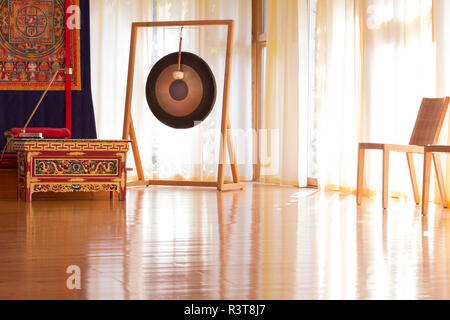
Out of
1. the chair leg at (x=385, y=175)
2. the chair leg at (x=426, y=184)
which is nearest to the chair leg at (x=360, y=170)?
the chair leg at (x=385, y=175)

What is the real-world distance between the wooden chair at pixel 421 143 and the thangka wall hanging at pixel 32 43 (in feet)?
10.7

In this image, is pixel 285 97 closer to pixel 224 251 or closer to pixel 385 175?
pixel 385 175

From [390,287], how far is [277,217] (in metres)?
1.84

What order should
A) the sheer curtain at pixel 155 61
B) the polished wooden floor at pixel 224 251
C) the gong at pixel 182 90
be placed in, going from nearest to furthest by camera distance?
Answer: the polished wooden floor at pixel 224 251
the gong at pixel 182 90
the sheer curtain at pixel 155 61

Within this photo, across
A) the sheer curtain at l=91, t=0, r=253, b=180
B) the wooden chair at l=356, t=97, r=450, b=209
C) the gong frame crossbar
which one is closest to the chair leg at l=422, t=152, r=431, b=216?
the wooden chair at l=356, t=97, r=450, b=209

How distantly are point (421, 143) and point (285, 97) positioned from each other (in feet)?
7.03

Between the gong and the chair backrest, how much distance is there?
189 centimetres

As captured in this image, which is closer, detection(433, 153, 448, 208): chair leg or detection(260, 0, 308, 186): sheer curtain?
detection(433, 153, 448, 208): chair leg

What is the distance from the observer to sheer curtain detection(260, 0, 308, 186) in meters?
6.29

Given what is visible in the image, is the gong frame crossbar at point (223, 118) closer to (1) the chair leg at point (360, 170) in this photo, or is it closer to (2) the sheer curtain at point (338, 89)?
(2) the sheer curtain at point (338, 89)

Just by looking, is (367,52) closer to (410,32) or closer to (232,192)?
(410,32)

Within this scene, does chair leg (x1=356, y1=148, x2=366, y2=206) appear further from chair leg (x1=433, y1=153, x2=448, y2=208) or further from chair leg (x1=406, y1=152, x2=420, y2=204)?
chair leg (x1=433, y1=153, x2=448, y2=208)

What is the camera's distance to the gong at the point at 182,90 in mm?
5816

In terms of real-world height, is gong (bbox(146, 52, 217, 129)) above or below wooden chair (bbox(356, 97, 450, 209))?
above
